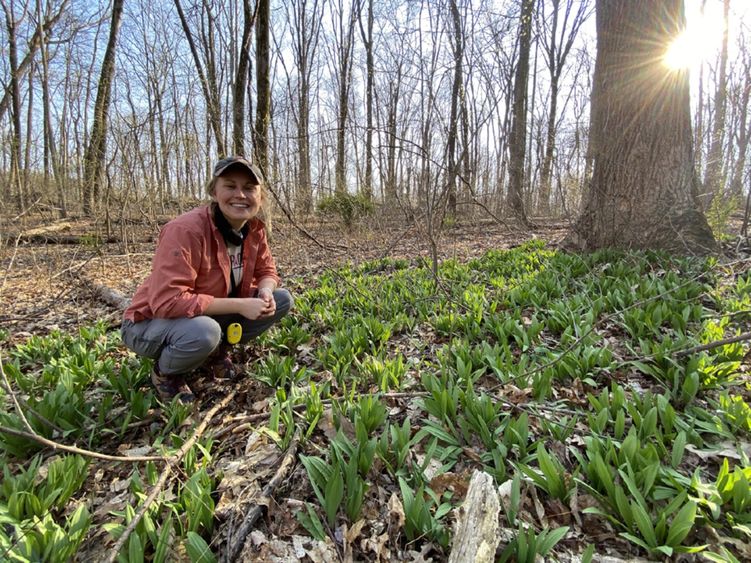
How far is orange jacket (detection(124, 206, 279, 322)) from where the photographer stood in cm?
227

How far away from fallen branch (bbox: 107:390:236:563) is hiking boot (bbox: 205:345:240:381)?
0.31 metres

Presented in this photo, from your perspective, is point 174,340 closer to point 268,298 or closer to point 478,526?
point 268,298

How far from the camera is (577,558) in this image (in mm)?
1314

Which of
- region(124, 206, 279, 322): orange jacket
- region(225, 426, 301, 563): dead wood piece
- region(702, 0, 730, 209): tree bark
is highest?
region(702, 0, 730, 209): tree bark

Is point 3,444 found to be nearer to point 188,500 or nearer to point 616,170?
point 188,500

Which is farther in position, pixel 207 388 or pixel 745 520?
pixel 207 388

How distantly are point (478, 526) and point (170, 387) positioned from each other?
6.95ft

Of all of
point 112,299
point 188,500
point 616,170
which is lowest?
point 188,500

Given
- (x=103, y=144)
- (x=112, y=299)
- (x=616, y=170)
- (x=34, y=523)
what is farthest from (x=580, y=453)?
(x=103, y=144)

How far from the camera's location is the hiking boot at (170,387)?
246 centimetres

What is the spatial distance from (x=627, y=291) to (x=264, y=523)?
3.51 m

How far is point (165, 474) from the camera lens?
1651 mm

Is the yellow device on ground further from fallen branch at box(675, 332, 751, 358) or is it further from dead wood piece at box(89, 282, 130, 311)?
fallen branch at box(675, 332, 751, 358)

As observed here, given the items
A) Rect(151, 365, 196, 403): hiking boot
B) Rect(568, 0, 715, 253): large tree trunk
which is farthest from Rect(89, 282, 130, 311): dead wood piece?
Rect(568, 0, 715, 253): large tree trunk
